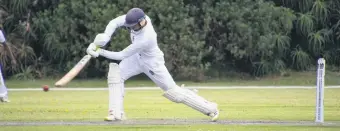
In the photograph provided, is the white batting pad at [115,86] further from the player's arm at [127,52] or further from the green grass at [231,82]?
the green grass at [231,82]

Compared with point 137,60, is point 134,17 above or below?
above

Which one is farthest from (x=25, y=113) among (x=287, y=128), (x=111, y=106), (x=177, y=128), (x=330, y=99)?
(x=330, y=99)

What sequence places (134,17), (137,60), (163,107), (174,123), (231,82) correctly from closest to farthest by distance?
1. (134,17)
2. (137,60)
3. (174,123)
4. (163,107)
5. (231,82)

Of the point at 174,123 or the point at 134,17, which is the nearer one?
the point at 134,17

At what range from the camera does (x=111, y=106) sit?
12.1 m

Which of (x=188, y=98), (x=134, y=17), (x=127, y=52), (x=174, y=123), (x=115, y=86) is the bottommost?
(x=174, y=123)

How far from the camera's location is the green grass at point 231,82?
2428 centimetres

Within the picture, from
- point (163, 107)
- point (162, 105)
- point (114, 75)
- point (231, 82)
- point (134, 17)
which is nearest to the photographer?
point (134, 17)

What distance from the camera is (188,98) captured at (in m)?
12.1

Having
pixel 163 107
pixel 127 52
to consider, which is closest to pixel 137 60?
pixel 127 52

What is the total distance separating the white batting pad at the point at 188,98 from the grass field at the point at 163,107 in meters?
0.39

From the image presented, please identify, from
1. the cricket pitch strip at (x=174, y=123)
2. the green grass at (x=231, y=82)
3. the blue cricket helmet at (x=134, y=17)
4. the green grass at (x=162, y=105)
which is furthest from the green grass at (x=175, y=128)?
the green grass at (x=231, y=82)

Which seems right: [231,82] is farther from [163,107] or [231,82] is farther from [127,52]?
[127,52]

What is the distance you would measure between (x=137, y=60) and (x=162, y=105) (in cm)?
461
